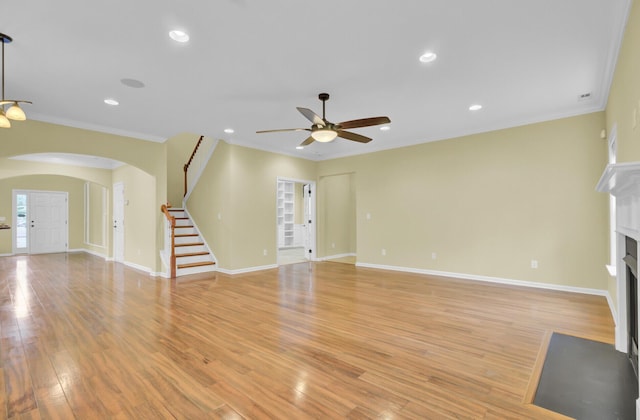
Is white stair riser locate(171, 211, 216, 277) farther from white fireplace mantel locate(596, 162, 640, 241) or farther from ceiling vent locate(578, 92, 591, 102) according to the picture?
ceiling vent locate(578, 92, 591, 102)

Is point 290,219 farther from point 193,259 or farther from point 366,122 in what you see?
point 366,122

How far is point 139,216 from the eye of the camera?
283 inches

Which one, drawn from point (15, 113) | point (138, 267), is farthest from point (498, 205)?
point (138, 267)

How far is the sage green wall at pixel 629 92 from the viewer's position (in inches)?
92.0

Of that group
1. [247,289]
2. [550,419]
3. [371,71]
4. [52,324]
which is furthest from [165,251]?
[550,419]

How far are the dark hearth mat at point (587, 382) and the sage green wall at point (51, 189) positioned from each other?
13.4 m

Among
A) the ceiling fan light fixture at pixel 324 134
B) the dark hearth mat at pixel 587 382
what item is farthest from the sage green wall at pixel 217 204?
the dark hearth mat at pixel 587 382

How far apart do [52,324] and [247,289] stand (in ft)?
8.06

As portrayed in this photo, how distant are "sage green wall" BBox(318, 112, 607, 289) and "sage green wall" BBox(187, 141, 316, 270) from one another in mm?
2271

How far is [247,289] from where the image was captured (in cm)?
516

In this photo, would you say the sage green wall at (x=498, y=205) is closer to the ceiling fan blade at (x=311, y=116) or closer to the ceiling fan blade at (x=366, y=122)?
the ceiling fan blade at (x=366, y=122)

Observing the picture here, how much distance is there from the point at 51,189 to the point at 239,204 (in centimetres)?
835

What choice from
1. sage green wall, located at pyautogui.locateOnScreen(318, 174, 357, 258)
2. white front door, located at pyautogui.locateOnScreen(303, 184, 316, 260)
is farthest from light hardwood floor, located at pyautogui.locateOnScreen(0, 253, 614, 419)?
sage green wall, located at pyautogui.locateOnScreen(318, 174, 357, 258)

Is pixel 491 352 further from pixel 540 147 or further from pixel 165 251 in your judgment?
pixel 165 251
